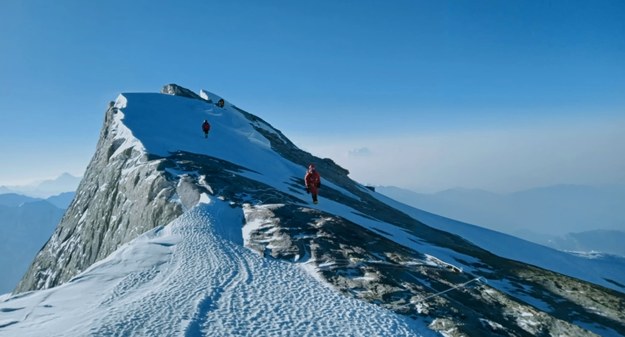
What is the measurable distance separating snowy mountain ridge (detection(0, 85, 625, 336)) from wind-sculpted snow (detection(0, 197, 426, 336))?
64 millimetres

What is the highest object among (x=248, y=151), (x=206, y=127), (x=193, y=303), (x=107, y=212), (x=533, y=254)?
(x=206, y=127)

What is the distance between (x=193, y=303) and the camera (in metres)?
13.9

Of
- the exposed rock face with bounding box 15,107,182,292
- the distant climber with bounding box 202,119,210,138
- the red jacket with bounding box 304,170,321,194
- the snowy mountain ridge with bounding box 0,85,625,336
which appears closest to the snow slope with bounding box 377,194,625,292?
the snowy mountain ridge with bounding box 0,85,625,336

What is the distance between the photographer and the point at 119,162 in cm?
4150

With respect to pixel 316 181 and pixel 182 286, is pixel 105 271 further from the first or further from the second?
pixel 316 181

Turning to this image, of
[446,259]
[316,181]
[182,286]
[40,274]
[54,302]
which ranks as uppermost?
[316,181]

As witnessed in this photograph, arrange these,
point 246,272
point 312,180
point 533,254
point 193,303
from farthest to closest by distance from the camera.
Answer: point 533,254 → point 312,180 → point 246,272 → point 193,303

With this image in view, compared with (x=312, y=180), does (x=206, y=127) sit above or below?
above

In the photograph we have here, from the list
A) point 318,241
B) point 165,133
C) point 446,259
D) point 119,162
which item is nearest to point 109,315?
point 318,241

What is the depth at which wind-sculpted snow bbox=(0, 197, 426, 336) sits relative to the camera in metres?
12.0

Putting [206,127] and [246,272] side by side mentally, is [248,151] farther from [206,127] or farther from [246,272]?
[246,272]

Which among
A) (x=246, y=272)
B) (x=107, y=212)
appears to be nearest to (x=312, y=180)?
(x=246, y=272)

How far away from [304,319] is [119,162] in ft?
113

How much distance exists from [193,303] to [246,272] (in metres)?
4.23
